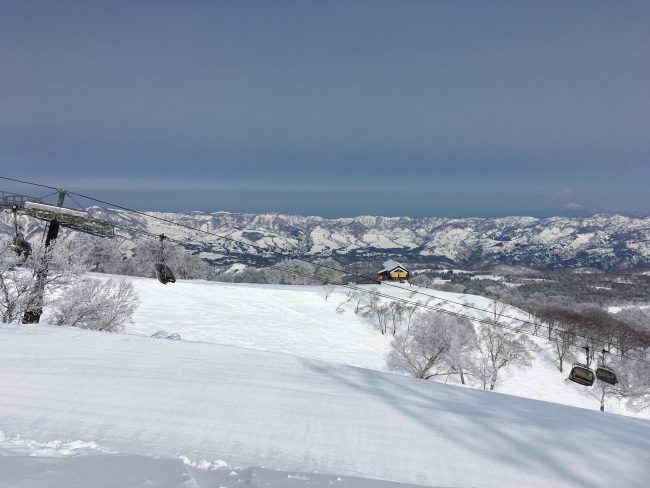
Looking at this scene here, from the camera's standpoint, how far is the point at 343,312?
5456cm

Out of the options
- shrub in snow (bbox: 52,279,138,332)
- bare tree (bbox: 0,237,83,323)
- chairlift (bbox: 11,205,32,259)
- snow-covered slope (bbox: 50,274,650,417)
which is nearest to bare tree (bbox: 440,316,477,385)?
snow-covered slope (bbox: 50,274,650,417)

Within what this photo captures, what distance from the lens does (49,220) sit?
44.4 ft

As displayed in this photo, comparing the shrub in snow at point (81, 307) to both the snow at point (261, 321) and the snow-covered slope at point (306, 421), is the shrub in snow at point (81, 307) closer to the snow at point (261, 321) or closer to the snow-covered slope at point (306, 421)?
the snow-covered slope at point (306, 421)

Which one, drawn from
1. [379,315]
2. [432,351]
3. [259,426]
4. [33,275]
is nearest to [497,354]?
[432,351]

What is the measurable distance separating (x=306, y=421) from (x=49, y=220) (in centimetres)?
1361

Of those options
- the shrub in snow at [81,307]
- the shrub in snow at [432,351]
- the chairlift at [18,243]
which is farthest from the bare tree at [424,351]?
the chairlift at [18,243]

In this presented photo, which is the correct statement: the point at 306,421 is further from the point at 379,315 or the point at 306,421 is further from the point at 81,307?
the point at 379,315

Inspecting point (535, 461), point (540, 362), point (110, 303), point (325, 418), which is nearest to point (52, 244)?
point (110, 303)

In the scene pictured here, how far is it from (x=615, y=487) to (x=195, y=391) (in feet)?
18.5

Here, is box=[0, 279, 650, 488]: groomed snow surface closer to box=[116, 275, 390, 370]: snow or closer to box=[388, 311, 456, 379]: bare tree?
box=[116, 275, 390, 370]: snow

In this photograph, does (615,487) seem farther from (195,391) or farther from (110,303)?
(110,303)

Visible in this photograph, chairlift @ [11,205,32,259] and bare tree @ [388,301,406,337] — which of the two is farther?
bare tree @ [388,301,406,337]

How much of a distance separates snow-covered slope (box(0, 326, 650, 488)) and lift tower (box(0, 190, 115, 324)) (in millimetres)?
7410

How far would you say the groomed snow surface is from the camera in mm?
3980
